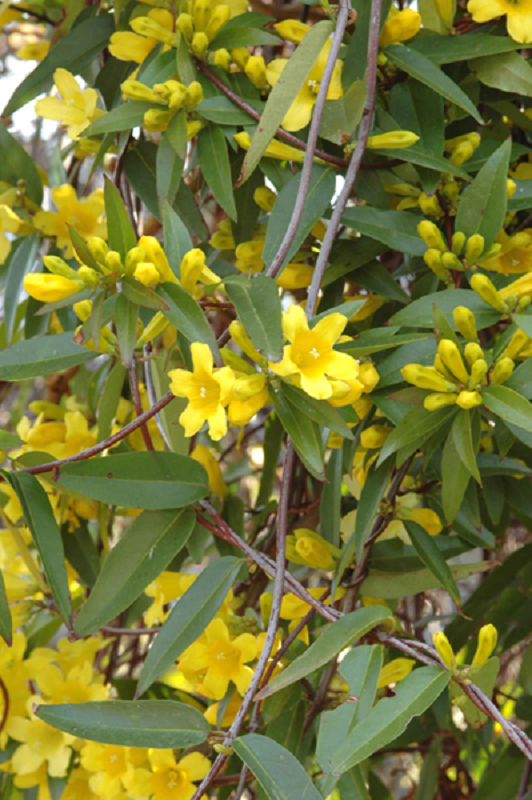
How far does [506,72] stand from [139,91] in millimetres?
342

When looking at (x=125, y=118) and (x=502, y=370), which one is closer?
(x=502, y=370)

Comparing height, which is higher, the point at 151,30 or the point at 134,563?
the point at 151,30

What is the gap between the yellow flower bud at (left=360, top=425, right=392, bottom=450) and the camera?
0.64m

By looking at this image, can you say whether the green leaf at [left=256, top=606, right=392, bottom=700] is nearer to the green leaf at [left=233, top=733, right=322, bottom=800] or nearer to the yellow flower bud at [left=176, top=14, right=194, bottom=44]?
the green leaf at [left=233, top=733, right=322, bottom=800]

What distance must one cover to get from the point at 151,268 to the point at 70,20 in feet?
1.78

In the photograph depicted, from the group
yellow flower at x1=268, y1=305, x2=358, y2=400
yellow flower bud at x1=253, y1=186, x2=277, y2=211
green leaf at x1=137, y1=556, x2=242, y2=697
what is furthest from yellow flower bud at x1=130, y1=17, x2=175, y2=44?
green leaf at x1=137, y1=556, x2=242, y2=697

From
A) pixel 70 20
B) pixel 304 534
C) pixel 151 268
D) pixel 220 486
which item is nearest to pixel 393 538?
pixel 304 534

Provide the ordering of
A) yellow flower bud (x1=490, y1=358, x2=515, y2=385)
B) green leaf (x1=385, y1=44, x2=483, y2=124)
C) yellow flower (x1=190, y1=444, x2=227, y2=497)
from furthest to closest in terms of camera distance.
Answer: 1. yellow flower (x1=190, y1=444, x2=227, y2=497)
2. green leaf (x1=385, y1=44, x2=483, y2=124)
3. yellow flower bud (x1=490, y1=358, x2=515, y2=385)

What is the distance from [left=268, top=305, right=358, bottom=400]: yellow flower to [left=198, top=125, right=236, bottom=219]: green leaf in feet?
0.67

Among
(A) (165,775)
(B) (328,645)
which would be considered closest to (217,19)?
(B) (328,645)

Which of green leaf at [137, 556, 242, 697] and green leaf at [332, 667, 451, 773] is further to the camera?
green leaf at [137, 556, 242, 697]

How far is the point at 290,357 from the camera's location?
482 mm

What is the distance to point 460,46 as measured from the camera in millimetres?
679

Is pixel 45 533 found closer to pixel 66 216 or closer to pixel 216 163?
pixel 216 163
